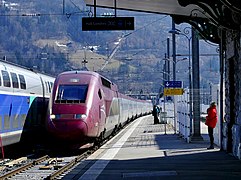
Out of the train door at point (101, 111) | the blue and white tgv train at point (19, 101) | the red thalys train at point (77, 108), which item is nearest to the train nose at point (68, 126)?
the red thalys train at point (77, 108)

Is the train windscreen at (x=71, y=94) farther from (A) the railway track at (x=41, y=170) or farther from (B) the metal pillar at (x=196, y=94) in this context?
(B) the metal pillar at (x=196, y=94)

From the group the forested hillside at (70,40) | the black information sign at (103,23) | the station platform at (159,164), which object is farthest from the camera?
the forested hillside at (70,40)

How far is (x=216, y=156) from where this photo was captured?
19781 mm

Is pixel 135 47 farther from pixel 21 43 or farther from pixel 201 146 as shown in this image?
pixel 201 146

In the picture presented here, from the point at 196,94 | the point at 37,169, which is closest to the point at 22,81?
the point at 37,169

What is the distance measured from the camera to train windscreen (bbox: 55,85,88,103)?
71.7ft

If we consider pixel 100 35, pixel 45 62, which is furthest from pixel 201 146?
pixel 100 35

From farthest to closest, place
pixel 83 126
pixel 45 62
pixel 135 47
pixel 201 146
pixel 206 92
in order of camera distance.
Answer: pixel 135 47 < pixel 45 62 < pixel 206 92 < pixel 201 146 < pixel 83 126

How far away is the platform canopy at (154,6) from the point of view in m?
19.1

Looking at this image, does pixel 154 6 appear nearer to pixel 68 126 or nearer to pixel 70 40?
pixel 68 126

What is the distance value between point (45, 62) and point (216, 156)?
85.0 metres

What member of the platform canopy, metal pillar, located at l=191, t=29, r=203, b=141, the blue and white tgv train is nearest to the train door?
the blue and white tgv train

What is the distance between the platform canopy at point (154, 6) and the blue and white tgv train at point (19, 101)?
3711mm

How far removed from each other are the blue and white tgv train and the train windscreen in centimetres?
131
